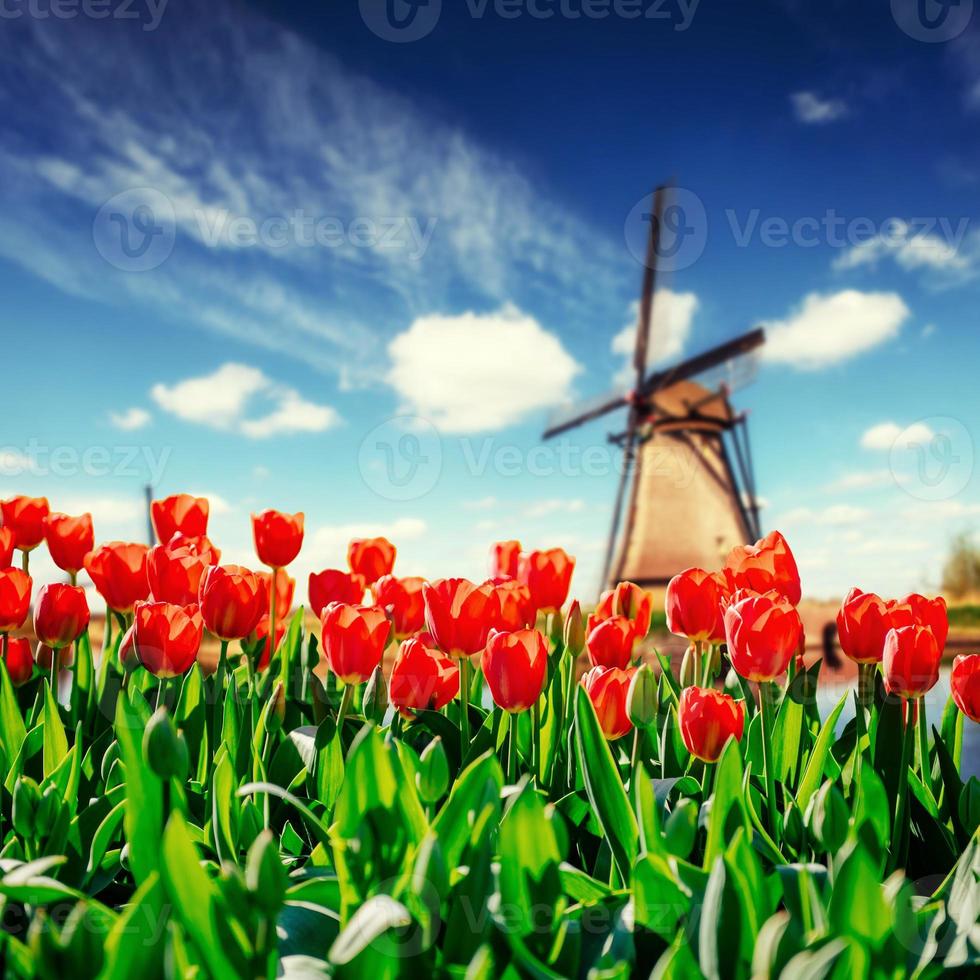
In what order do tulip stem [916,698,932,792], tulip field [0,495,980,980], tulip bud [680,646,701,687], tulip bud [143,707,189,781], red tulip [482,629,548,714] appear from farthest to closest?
tulip bud [680,646,701,687] → tulip stem [916,698,932,792] → red tulip [482,629,548,714] → tulip bud [143,707,189,781] → tulip field [0,495,980,980]

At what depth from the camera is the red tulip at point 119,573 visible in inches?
98.3

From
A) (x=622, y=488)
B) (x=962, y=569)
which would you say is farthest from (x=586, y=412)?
(x=962, y=569)

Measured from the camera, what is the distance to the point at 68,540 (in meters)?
2.80

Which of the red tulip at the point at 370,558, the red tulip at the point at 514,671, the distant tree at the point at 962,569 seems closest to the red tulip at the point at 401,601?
the red tulip at the point at 370,558

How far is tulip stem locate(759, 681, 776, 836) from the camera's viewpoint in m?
1.87

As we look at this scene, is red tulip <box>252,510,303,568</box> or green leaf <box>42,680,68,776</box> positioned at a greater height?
red tulip <box>252,510,303,568</box>

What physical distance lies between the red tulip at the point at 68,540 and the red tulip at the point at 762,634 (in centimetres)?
207

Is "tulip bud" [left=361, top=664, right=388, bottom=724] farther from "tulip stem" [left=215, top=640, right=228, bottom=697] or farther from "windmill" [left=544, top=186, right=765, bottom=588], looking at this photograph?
"windmill" [left=544, top=186, right=765, bottom=588]

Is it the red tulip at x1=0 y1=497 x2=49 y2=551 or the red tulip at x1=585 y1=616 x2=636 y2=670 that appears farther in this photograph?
the red tulip at x1=0 y1=497 x2=49 y2=551

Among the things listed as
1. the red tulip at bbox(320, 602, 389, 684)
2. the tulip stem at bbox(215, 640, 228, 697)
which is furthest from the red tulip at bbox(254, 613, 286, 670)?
the red tulip at bbox(320, 602, 389, 684)

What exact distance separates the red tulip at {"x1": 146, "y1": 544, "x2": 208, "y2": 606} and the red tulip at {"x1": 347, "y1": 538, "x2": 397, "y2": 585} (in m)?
0.56

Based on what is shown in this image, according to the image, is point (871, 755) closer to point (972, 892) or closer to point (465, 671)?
point (972, 892)

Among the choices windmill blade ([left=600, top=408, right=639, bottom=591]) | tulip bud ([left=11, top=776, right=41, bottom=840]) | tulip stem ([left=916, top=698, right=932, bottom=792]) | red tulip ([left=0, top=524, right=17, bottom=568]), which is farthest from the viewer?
windmill blade ([left=600, top=408, right=639, bottom=591])

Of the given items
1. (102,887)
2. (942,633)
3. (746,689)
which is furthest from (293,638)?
(942,633)
